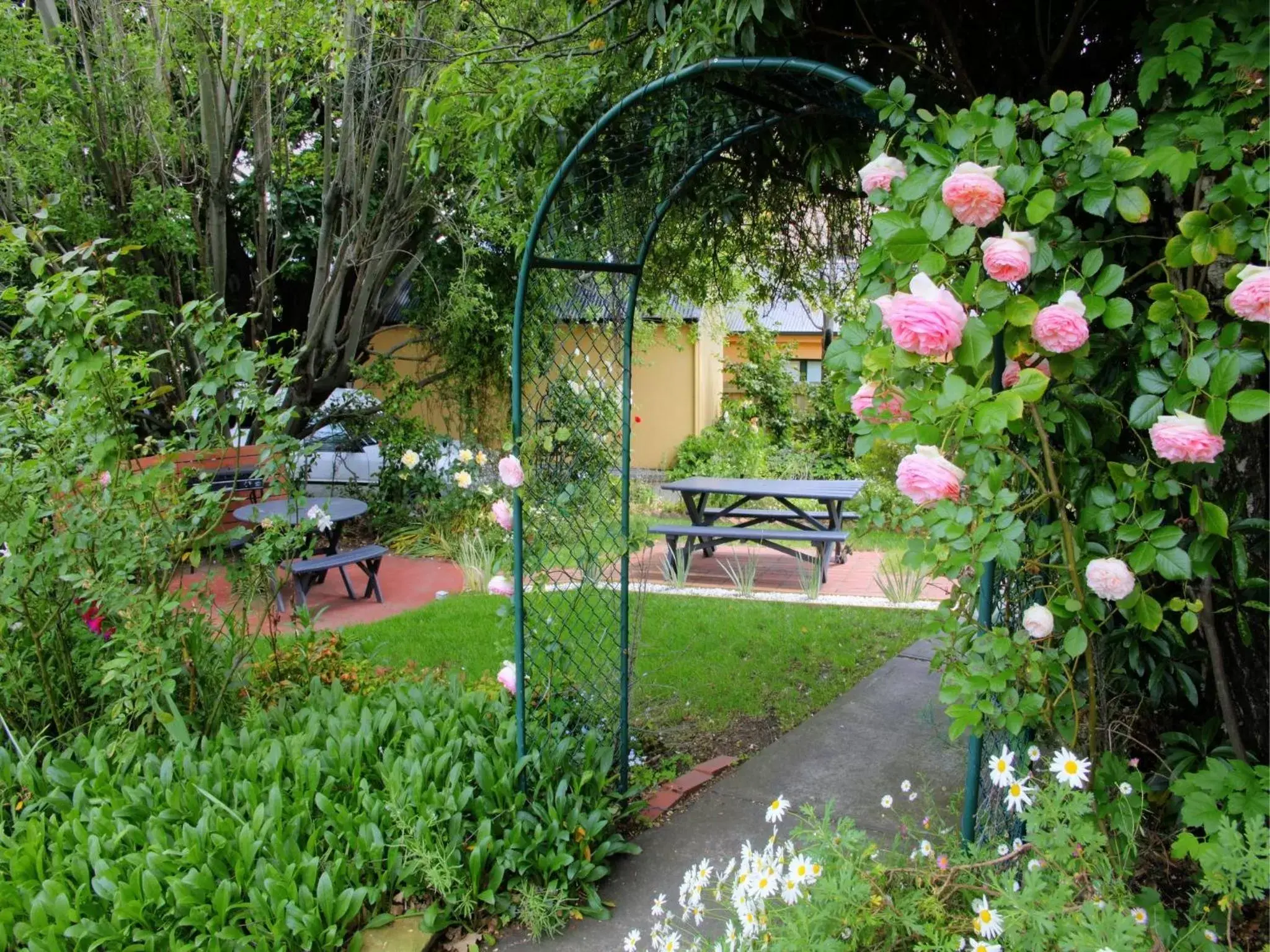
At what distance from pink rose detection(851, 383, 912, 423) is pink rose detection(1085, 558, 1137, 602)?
1.41ft

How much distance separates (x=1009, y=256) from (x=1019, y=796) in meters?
1.06

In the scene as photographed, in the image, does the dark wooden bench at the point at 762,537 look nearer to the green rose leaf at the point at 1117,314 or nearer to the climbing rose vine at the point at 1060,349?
the climbing rose vine at the point at 1060,349

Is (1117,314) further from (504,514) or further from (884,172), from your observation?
(504,514)

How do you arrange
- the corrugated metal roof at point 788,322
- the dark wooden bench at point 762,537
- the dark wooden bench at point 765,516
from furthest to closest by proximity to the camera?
the corrugated metal roof at point 788,322 → the dark wooden bench at point 765,516 → the dark wooden bench at point 762,537

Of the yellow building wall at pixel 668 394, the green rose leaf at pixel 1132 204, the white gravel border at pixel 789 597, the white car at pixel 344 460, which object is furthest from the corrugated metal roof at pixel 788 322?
the green rose leaf at pixel 1132 204

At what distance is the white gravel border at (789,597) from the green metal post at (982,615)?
4188 millimetres

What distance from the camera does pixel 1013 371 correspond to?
1.64m

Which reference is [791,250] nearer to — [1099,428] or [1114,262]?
[1114,262]

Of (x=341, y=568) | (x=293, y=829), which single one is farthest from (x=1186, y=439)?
(x=341, y=568)

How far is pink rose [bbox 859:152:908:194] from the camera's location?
168 centimetres

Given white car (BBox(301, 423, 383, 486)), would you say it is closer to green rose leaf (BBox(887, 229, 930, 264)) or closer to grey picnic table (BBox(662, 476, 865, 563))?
grey picnic table (BBox(662, 476, 865, 563))

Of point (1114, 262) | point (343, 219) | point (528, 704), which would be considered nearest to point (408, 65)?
point (343, 219)

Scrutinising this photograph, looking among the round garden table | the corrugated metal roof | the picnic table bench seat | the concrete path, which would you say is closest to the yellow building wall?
the corrugated metal roof

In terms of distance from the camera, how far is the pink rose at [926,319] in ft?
4.67
